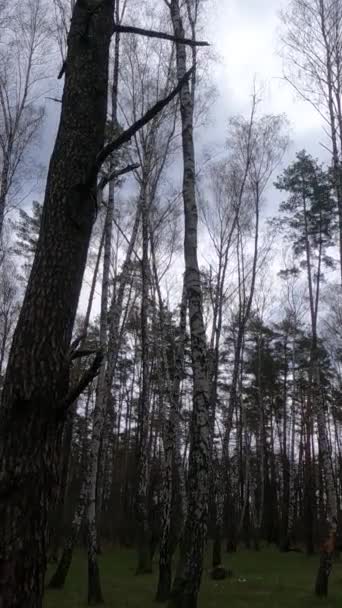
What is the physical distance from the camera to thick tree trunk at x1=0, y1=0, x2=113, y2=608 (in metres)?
1.84

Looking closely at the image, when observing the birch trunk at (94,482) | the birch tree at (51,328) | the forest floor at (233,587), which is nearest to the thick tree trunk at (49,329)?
the birch tree at (51,328)

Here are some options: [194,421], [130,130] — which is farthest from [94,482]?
[130,130]

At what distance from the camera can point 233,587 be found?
1073cm

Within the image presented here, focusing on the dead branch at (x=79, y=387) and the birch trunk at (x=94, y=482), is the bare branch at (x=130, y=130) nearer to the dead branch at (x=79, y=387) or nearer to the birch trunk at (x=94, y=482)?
the dead branch at (x=79, y=387)

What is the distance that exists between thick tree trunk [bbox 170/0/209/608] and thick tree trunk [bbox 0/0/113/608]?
160 inches

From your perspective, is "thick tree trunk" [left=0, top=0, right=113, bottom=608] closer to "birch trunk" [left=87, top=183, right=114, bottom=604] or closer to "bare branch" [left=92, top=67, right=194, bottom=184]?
"bare branch" [left=92, top=67, right=194, bottom=184]

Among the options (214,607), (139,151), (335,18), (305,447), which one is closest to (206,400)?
(214,607)

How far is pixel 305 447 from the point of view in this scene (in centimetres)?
2420

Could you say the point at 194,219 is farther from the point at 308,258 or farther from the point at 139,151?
the point at 308,258

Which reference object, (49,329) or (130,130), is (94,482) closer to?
(49,329)

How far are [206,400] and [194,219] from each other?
8.18 ft

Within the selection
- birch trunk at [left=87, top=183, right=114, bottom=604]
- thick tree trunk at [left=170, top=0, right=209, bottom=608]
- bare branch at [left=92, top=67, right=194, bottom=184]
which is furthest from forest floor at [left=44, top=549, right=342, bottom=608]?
bare branch at [left=92, top=67, right=194, bottom=184]

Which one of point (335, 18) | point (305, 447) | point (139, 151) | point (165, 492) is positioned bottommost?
point (165, 492)

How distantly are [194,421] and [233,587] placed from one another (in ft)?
21.6
